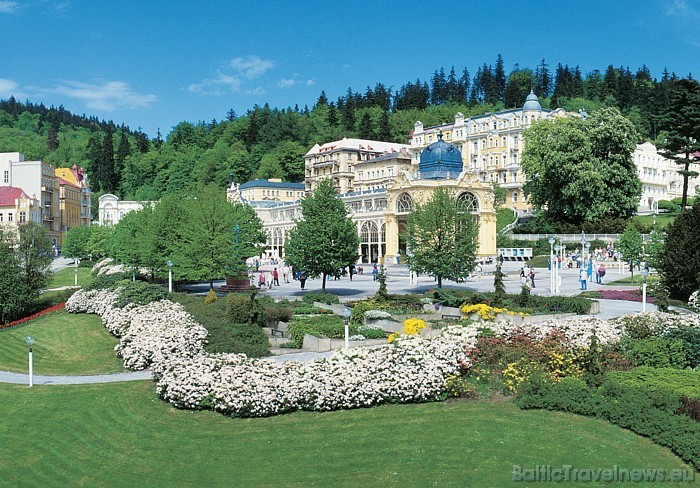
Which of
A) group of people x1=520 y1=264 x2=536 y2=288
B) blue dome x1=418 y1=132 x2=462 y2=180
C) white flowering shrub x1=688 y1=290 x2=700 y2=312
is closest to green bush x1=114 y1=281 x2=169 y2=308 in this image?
group of people x1=520 y1=264 x2=536 y2=288

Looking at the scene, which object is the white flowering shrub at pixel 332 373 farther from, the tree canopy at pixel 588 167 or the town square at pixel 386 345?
the tree canopy at pixel 588 167

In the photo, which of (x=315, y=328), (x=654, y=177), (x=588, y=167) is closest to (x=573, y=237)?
(x=588, y=167)

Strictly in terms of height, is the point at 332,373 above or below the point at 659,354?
below

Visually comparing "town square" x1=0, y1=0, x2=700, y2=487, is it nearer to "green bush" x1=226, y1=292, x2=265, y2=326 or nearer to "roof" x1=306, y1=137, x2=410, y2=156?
"green bush" x1=226, y1=292, x2=265, y2=326

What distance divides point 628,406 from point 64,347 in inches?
931

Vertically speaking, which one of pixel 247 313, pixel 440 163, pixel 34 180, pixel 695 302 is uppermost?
pixel 34 180

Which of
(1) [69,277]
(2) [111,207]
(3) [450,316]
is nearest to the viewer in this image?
(3) [450,316]

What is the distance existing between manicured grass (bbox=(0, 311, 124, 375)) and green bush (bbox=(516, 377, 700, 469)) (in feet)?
49.3

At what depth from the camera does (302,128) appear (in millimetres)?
152500

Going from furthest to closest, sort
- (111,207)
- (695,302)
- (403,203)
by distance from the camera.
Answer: (111,207) < (403,203) < (695,302)

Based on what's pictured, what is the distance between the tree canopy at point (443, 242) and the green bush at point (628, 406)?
20.6 metres

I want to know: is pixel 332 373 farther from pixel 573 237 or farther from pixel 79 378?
pixel 573 237

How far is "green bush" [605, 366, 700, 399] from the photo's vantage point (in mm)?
16484

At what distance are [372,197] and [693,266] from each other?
164 ft
